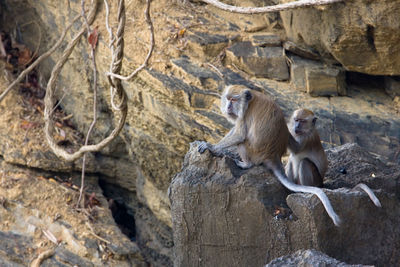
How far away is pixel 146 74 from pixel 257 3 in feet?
6.25

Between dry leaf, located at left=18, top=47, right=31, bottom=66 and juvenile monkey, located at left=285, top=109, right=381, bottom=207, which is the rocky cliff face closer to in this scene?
dry leaf, located at left=18, top=47, right=31, bottom=66

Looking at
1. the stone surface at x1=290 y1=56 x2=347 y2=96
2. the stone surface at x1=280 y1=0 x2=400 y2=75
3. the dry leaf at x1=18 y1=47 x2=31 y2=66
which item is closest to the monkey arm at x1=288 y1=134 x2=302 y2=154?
the stone surface at x1=280 y1=0 x2=400 y2=75

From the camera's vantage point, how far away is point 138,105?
31.7 feet

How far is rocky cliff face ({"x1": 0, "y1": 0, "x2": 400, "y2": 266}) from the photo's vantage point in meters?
8.27

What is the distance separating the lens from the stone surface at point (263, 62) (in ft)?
28.7

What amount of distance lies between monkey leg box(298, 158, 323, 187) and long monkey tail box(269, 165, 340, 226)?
0.37 m

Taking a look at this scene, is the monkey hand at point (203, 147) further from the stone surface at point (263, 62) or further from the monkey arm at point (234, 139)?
the stone surface at point (263, 62)

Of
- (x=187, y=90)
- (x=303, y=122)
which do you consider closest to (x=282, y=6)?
(x=303, y=122)

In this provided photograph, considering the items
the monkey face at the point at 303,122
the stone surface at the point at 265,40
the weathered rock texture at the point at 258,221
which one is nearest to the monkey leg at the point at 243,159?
the weathered rock texture at the point at 258,221

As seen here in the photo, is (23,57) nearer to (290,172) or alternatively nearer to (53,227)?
(53,227)

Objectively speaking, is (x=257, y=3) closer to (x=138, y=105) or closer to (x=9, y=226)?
(x=138, y=105)

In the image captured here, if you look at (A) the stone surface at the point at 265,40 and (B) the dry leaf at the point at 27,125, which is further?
(B) the dry leaf at the point at 27,125

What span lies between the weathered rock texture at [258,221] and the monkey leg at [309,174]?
483 millimetres

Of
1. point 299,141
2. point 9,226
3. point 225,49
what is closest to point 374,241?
point 299,141
